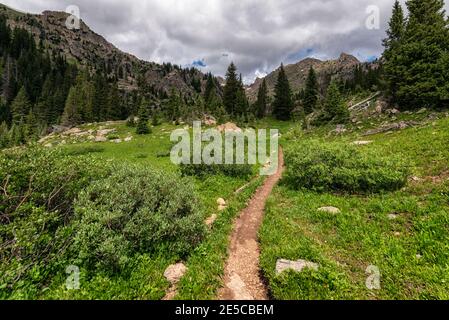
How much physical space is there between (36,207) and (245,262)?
7.63 metres

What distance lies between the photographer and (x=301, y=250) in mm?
7965

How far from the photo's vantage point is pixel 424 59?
29000 millimetres

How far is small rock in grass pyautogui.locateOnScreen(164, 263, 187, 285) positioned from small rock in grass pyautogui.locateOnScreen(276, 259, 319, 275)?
3.11 meters

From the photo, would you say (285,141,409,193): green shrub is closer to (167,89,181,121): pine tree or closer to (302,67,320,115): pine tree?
(167,89,181,121): pine tree

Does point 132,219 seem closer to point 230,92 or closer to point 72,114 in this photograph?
point 230,92

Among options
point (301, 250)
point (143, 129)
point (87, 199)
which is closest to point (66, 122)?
point (143, 129)

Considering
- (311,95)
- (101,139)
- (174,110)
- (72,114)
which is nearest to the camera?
(101,139)

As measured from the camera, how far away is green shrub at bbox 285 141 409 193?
41.3 ft

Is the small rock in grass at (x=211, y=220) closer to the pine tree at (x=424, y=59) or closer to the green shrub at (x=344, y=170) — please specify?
the green shrub at (x=344, y=170)

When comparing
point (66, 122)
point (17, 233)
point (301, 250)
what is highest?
point (66, 122)

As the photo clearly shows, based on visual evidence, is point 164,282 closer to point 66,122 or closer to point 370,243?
point 370,243

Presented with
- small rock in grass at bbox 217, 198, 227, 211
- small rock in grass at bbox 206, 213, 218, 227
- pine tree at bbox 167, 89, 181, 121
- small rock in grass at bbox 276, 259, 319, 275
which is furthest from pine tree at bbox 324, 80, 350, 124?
pine tree at bbox 167, 89, 181, 121

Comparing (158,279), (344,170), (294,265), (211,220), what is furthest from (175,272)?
(344,170)
